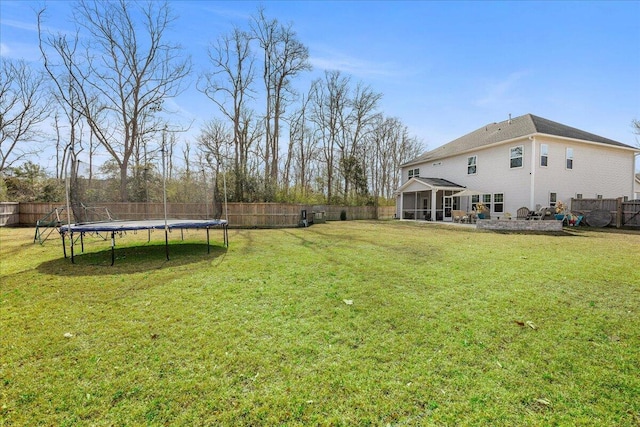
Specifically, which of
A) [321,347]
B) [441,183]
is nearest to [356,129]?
[441,183]

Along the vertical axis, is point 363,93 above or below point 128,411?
above

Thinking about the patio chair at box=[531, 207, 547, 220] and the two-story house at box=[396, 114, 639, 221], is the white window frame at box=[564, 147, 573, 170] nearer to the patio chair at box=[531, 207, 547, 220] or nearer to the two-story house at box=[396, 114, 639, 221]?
the two-story house at box=[396, 114, 639, 221]

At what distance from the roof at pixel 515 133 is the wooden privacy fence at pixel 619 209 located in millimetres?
3915

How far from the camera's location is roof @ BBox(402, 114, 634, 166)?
15811 mm

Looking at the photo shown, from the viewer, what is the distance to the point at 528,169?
602 inches

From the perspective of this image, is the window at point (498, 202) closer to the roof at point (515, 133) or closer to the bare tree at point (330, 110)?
the roof at point (515, 133)

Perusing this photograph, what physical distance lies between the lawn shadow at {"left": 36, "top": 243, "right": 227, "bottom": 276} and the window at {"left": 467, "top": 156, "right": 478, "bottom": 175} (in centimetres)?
1694

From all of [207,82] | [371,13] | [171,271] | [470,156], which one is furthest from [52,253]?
[470,156]

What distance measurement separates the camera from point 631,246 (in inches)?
318

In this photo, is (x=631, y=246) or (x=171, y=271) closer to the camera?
(x=171, y=271)

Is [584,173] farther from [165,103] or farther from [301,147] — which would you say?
[165,103]

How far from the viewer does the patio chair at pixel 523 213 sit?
14.7 meters

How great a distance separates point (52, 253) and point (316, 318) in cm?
786

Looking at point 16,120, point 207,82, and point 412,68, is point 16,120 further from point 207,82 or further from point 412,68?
point 412,68
